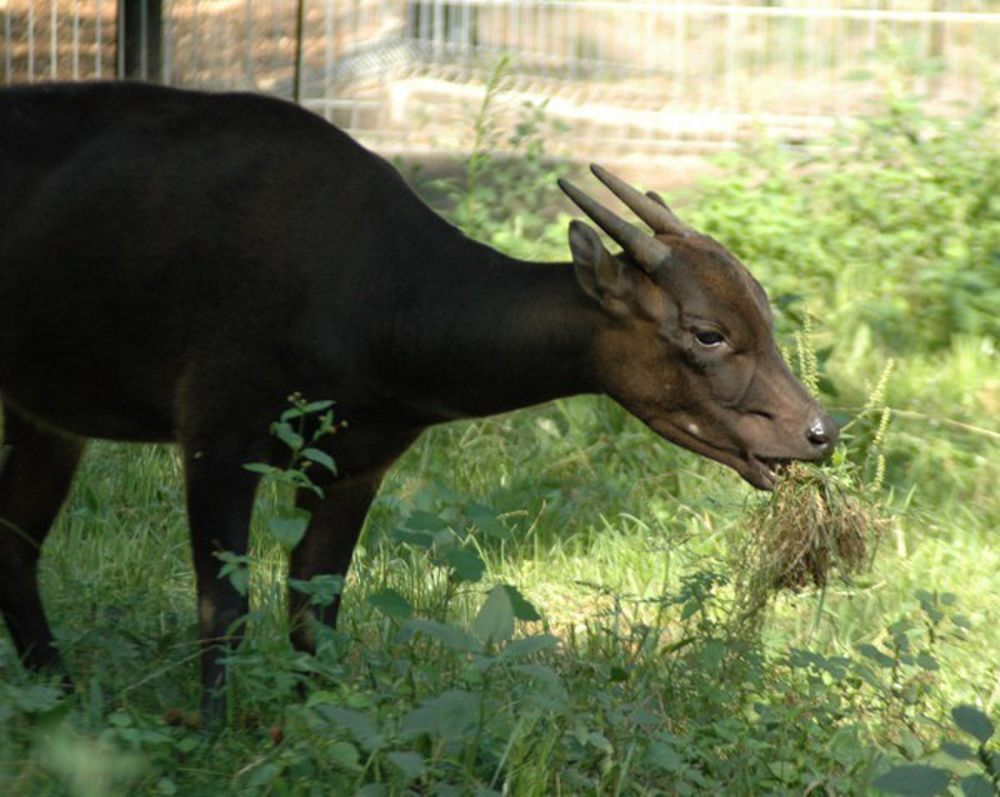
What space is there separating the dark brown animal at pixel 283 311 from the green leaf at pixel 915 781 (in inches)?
49.3

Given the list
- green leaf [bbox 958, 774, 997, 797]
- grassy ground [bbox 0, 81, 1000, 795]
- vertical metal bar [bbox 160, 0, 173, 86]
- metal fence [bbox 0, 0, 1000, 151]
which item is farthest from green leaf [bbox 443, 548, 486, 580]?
metal fence [bbox 0, 0, 1000, 151]

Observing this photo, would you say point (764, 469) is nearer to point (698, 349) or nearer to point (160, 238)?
point (698, 349)

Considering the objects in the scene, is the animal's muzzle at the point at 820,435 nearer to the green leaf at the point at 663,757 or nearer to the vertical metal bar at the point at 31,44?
the green leaf at the point at 663,757

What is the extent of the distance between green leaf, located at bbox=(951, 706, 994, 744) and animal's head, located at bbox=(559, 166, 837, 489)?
1168 mm

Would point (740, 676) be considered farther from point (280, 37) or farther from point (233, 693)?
point (280, 37)

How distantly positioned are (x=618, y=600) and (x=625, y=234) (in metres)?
1.05

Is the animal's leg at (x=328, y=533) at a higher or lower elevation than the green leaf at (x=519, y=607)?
lower

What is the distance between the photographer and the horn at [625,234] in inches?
181

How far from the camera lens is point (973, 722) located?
139 inches

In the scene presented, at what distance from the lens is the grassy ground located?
4.00 meters

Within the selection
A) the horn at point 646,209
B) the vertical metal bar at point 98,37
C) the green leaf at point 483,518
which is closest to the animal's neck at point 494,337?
the horn at point 646,209

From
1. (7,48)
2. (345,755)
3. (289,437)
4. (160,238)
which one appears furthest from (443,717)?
(7,48)

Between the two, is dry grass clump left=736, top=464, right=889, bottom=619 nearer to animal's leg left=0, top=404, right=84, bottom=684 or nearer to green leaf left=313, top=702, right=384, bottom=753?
green leaf left=313, top=702, right=384, bottom=753

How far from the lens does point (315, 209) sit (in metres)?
4.93
